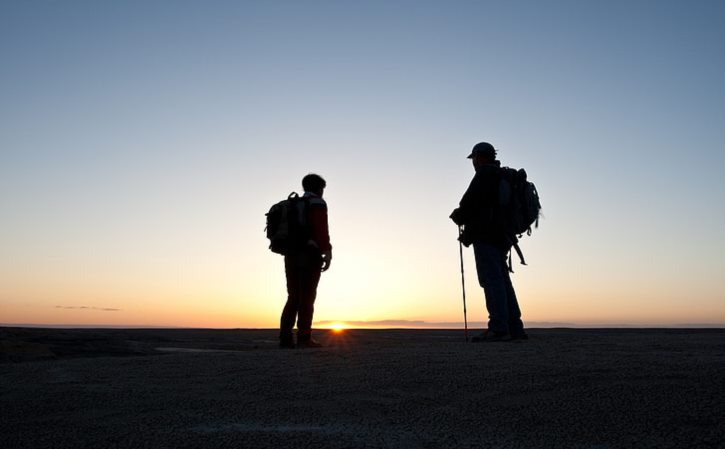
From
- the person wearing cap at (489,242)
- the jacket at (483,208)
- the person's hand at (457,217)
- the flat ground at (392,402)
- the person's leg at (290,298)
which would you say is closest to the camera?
the flat ground at (392,402)

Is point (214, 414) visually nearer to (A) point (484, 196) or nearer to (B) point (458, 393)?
(B) point (458, 393)

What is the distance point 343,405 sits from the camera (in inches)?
130

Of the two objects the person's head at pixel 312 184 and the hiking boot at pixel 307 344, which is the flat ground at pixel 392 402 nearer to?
the hiking boot at pixel 307 344

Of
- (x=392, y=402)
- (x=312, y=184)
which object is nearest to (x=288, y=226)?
(x=312, y=184)

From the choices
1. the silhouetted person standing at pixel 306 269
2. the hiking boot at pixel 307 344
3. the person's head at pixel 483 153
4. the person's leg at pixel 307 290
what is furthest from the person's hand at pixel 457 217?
the hiking boot at pixel 307 344

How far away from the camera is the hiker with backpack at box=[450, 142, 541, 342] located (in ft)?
20.7

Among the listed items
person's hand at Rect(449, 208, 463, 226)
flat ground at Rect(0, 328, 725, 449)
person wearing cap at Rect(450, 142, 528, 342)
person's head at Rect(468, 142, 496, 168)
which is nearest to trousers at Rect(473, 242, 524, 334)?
person wearing cap at Rect(450, 142, 528, 342)

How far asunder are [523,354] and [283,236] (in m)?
3.14

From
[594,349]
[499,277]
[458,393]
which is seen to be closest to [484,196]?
[499,277]

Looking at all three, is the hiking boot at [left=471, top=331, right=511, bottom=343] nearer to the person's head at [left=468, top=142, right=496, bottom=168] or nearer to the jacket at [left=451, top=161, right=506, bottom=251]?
the jacket at [left=451, top=161, right=506, bottom=251]

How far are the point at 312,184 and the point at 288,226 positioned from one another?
598mm

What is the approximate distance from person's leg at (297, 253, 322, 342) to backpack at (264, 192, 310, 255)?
0.69 ft

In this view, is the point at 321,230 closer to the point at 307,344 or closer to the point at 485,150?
the point at 307,344

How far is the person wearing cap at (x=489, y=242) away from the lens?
20.7 feet
